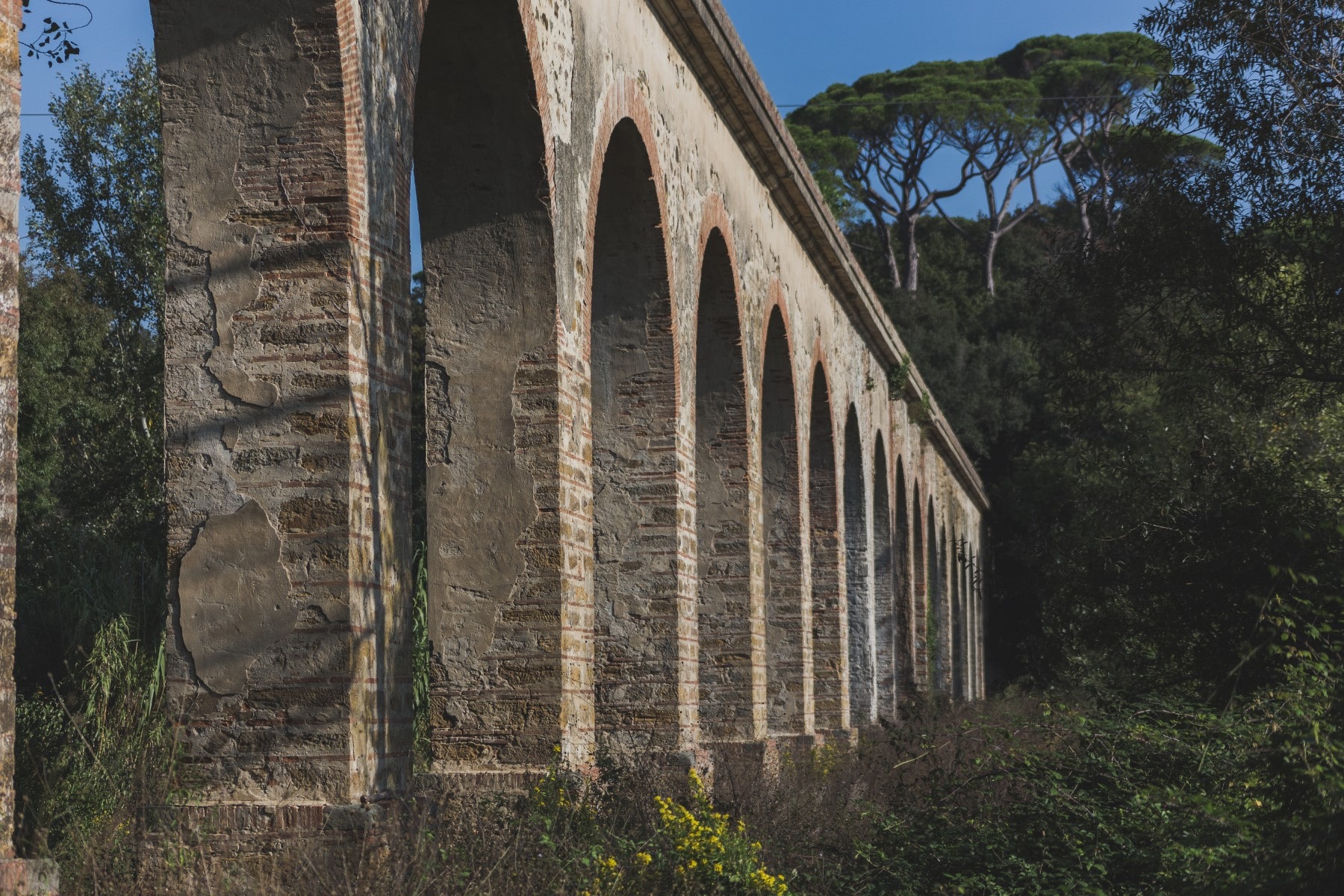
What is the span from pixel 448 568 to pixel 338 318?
204cm

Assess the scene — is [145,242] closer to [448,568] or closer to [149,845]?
[448,568]

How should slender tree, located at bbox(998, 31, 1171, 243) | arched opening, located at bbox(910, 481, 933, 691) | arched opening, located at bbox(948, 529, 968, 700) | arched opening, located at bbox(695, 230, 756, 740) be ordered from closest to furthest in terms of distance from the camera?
arched opening, located at bbox(695, 230, 756, 740)
arched opening, located at bbox(910, 481, 933, 691)
arched opening, located at bbox(948, 529, 968, 700)
slender tree, located at bbox(998, 31, 1171, 243)

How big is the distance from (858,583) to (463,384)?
1038 cm

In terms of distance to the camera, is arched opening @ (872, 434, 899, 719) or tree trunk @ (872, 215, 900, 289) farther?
tree trunk @ (872, 215, 900, 289)

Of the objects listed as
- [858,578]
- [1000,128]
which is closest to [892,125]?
[1000,128]

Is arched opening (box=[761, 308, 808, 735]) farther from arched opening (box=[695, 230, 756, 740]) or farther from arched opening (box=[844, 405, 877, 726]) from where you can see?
arched opening (box=[844, 405, 877, 726])

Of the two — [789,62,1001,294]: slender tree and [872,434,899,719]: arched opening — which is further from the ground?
[789,62,1001,294]: slender tree

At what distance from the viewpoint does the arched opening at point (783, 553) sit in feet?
42.5

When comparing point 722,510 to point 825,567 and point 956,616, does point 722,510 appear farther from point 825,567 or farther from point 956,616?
point 956,616

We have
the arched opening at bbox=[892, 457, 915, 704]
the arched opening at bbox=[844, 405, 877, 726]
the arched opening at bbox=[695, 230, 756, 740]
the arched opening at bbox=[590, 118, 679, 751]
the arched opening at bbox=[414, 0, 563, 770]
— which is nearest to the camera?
the arched opening at bbox=[414, 0, 563, 770]

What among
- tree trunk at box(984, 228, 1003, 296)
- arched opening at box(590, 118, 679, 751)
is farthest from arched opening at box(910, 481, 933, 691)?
tree trunk at box(984, 228, 1003, 296)

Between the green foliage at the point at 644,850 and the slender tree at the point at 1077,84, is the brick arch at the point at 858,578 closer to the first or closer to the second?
the green foliage at the point at 644,850

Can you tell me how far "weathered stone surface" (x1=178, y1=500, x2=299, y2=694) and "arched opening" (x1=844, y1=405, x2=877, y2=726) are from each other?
11896 mm

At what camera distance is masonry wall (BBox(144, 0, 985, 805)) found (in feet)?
16.3
